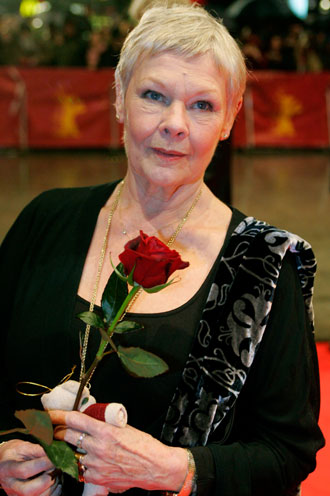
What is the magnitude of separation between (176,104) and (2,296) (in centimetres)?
67

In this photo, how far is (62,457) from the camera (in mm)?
1140

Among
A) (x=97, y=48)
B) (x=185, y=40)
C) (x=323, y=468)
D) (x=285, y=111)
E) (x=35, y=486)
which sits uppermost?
(x=185, y=40)

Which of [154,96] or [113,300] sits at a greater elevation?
[154,96]

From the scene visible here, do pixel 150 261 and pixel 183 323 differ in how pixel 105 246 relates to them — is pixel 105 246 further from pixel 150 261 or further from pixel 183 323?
pixel 150 261

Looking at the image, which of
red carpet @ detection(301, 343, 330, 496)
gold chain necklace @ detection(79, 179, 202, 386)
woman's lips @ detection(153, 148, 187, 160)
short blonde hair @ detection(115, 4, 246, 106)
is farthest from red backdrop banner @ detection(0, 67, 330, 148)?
woman's lips @ detection(153, 148, 187, 160)

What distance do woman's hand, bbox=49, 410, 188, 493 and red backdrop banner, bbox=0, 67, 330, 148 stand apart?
9000 mm

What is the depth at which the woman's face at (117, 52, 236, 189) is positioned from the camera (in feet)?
4.80

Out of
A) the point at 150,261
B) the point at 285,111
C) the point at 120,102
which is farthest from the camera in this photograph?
the point at 285,111

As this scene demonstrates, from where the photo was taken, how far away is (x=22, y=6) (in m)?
17.5

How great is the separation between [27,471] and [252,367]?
0.53m

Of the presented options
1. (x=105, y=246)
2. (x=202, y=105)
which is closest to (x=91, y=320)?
(x=105, y=246)

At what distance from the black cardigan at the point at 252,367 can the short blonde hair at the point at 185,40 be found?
45cm

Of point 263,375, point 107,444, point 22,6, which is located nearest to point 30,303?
point 107,444

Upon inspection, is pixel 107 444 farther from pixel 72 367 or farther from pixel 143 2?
pixel 143 2
